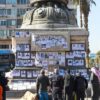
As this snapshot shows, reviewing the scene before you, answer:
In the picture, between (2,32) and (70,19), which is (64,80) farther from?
(2,32)

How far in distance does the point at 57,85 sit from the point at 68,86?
577 millimetres

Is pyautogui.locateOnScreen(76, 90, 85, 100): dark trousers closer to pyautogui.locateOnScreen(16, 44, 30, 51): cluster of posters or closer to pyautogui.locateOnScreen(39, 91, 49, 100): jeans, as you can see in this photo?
pyautogui.locateOnScreen(39, 91, 49, 100): jeans

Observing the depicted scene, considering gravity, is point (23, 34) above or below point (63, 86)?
above

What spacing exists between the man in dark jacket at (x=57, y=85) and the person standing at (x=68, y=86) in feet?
1.06

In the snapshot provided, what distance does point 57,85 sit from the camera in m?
16.9

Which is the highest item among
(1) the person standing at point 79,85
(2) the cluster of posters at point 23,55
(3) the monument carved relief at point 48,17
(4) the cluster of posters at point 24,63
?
(3) the monument carved relief at point 48,17

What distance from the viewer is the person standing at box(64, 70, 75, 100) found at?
53.6 ft

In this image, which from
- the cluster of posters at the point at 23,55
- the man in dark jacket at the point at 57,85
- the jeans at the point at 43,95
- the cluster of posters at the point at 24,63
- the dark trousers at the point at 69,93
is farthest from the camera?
the cluster of posters at the point at 23,55

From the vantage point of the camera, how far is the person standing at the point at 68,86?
16344mm

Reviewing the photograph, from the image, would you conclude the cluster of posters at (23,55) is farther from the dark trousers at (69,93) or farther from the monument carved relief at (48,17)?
the dark trousers at (69,93)

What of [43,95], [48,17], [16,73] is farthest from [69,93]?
[48,17]

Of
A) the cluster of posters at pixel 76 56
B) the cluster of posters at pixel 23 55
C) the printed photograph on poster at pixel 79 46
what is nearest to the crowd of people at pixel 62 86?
the cluster of posters at pixel 76 56

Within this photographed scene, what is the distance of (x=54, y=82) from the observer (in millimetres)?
16766

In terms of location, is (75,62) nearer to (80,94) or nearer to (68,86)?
(80,94)
